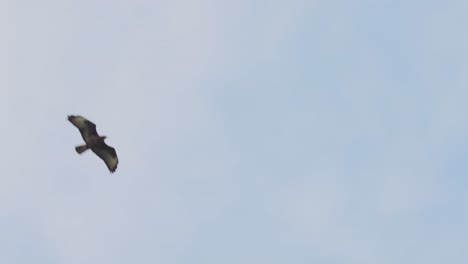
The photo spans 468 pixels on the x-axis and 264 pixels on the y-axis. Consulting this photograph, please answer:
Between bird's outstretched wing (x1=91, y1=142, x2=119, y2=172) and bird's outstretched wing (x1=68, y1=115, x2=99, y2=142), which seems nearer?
bird's outstretched wing (x1=68, y1=115, x2=99, y2=142)

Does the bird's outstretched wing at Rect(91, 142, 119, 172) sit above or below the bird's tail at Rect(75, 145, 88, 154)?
above

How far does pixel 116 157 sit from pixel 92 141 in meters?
2.80

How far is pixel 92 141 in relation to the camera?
90.2 meters

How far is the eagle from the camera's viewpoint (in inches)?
3497

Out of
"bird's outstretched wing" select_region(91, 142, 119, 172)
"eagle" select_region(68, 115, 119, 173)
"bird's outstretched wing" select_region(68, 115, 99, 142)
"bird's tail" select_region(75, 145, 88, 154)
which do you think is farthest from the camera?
"bird's outstretched wing" select_region(91, 142, 119, 172)

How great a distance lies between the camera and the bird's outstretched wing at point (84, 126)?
88.4 meters

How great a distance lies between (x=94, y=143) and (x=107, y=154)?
1.80 m

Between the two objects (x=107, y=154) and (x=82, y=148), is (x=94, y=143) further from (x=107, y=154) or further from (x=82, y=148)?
(x=107, y=154)

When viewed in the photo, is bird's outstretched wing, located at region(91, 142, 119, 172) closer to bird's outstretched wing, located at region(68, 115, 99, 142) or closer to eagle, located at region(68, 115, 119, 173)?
eagle, located at region(68, 115, 119, 173)

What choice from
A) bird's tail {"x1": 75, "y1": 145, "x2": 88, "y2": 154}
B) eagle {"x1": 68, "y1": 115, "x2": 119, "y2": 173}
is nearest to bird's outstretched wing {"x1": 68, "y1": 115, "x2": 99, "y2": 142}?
eagle {"x1": 68, "y1": 115, "x2": 119, "y2": 173}

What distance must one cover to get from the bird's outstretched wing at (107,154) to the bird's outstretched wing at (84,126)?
4.29 ft

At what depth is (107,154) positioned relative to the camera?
91.8 m

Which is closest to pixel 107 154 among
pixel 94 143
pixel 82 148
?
pixel 94 143

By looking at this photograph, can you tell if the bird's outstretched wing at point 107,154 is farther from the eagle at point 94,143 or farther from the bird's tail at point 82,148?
the bird's tail at point 82,148
